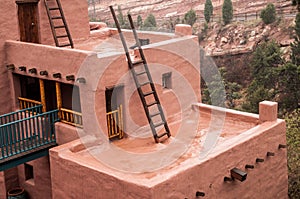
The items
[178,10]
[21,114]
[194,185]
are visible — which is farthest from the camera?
[178,10]

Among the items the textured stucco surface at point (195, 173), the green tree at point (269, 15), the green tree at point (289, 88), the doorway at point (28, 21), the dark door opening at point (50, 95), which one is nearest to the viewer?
the textured stucco surface at point (195, 173)

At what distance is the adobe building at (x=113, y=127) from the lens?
12984mm

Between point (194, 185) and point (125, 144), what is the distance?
3.12 m

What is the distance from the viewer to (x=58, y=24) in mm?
18156

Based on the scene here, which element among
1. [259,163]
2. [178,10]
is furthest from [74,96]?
[178,10]

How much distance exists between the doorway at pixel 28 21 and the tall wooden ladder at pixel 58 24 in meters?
0.53

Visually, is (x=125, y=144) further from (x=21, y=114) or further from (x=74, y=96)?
(x=21, y=114)

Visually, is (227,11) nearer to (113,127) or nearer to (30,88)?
(30,88)

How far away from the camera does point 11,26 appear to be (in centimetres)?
1652

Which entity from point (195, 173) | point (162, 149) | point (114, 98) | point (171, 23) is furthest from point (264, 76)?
point (171, 23)

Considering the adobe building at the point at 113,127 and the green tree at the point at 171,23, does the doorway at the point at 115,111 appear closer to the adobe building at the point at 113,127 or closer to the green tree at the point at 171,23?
the adobe building at the point at 113,127

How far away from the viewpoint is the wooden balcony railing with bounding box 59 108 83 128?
14.6 meters

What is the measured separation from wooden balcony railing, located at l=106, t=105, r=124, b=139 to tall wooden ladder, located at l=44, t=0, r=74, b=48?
11.1ft

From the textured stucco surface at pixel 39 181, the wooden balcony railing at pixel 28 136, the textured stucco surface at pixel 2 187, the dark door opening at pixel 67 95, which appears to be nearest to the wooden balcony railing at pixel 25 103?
the wooden balcony railing at pixel 28 136
